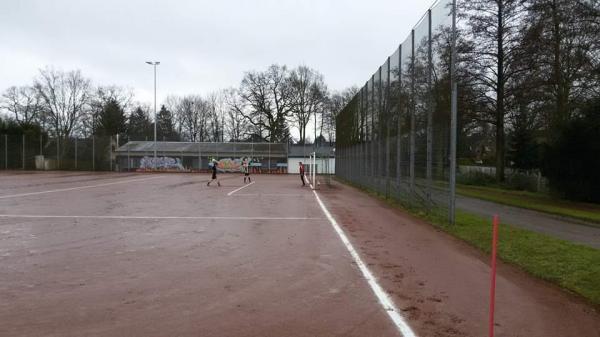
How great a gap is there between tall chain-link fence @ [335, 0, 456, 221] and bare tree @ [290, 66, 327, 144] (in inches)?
2000

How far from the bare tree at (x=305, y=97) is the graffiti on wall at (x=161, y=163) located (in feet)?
67.3

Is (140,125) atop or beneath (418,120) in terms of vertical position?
atop

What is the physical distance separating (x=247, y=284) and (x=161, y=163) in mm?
58988

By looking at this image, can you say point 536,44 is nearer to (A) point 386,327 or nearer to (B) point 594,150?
Result: (B) point 594,150

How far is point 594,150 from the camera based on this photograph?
21.8 m

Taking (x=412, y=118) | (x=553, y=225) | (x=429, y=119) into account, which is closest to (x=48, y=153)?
(x=412, y=118)

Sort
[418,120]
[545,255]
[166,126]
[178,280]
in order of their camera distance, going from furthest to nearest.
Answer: [166,126]
[418,120]
[545,255]
[178,280]

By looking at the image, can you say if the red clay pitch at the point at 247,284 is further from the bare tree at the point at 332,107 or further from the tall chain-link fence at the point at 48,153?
the bare tree at the point at 332,107

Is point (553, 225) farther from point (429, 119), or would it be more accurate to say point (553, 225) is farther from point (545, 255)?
point (545, 255)

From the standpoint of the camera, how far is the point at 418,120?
56.1 ft

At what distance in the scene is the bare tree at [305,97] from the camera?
2992 inches

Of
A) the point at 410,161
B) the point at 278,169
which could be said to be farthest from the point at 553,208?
the point at 278,169

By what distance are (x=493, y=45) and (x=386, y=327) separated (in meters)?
32.5

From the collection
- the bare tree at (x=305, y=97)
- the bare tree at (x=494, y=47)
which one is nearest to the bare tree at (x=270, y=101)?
the bare tree at (x=305, y=97)
